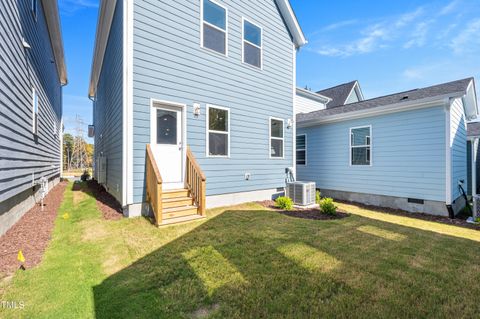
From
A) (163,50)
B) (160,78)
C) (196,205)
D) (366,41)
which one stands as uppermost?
(366,41)

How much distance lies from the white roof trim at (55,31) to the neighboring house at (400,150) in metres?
9.77

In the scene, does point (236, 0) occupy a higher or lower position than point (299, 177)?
higher

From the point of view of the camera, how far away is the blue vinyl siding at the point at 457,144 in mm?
6785

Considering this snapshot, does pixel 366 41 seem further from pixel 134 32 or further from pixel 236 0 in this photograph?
pixel 134 32

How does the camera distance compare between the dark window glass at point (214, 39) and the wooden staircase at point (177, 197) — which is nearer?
the wooden staircase at point (177, 197)

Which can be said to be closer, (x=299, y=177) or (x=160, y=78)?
(x=160, y=78)

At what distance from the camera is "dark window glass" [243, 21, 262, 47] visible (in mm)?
7383

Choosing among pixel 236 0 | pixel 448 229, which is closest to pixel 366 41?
pixel 236 0

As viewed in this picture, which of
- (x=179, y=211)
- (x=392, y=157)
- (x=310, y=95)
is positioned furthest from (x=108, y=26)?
(x=310, y=95)

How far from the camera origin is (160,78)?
5.54 metres

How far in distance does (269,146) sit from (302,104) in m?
7.54

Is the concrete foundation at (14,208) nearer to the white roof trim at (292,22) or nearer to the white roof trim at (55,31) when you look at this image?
the white roof trim at (55,31)

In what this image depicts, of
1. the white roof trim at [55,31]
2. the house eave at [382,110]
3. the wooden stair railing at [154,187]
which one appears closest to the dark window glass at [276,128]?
the house eave at [382,110]

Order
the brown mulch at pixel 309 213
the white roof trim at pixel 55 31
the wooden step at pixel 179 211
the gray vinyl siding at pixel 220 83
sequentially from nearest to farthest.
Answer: the wooden step at pixel 179 211 → the gray vinyl siding at pixel 220 83 → the brown mulch at pixel 309 213 → the white roof trim at pixel 55 31
